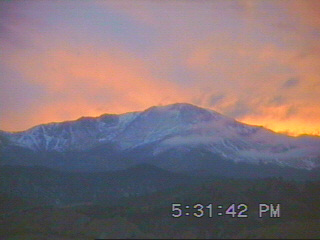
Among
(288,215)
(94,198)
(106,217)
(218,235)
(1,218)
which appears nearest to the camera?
(218,235)

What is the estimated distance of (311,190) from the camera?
12194 cm

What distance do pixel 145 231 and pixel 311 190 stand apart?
1637 inches

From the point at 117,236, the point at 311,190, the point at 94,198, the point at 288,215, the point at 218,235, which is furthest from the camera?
the point at 94,198

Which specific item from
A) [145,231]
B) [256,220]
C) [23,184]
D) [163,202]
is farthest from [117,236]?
[23,184]

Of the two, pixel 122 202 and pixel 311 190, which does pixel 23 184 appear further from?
pixel 311 190

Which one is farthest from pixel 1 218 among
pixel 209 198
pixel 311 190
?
pixel 311 190

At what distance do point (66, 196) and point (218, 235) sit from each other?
283 ft

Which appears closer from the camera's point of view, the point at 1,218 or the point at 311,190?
the point at 311,190

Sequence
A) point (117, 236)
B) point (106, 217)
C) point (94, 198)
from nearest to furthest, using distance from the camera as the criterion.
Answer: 1. point (117, 236)
2. point (106, 217)
3. point (94, 198)

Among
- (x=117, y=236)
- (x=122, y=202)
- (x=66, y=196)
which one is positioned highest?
(x=66, y=196)

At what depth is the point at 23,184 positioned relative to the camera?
6752 inches

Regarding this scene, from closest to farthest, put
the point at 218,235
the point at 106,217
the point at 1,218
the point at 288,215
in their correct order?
the point at 218,235 → the point at 288,215 → the point at 106,217 → the point at 1,218

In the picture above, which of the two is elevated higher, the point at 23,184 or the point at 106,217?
the point at 23,184

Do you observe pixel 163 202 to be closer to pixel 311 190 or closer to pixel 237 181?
pixel 237 181
